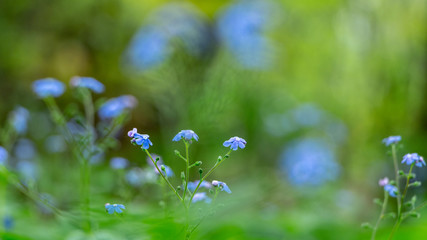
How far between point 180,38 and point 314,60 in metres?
2.82

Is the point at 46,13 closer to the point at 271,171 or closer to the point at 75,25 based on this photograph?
the point at 75,25

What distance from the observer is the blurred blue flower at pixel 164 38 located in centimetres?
347

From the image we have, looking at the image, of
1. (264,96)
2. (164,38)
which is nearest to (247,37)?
(164,38)

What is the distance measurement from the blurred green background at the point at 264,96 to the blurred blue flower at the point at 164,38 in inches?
1.9

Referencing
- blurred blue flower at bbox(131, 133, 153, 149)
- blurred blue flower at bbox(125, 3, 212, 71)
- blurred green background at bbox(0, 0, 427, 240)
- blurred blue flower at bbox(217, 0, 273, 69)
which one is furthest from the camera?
blurred blue flower at bbox(217, 0, 273, 69)

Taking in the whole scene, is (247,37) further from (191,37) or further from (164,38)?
(164,38)

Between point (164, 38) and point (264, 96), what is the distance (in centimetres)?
170

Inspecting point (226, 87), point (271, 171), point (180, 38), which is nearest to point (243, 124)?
point (271, 171)

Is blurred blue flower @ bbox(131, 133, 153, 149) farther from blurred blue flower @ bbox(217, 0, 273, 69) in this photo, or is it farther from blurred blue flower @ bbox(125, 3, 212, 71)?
blurred blue flower @ bbox(217, 0, 273, 69)

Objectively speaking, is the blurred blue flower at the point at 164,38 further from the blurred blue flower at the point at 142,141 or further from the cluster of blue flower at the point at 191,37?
the blurred blue flower at the point at 142,141

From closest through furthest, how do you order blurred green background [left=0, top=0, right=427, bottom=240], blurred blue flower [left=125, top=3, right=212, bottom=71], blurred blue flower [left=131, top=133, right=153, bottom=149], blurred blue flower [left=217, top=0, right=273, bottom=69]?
blurred blue flower [left=131, top=133, right=153, bottom=149], blurred green background [left=0, top=0, right=427, bottom=240], blurred blue flower [left=125, top=3, right=212, bottom=71], blurred blue flower [left=217, top=0, right=273, bottom=69]

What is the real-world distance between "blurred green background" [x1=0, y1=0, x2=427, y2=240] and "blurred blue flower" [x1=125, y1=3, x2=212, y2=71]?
49 mm

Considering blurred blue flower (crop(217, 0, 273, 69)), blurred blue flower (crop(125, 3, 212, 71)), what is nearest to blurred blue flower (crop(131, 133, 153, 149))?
blurred blue flower (crop(125, 3, 212, 71))

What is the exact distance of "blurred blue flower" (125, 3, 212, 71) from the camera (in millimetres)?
3469
